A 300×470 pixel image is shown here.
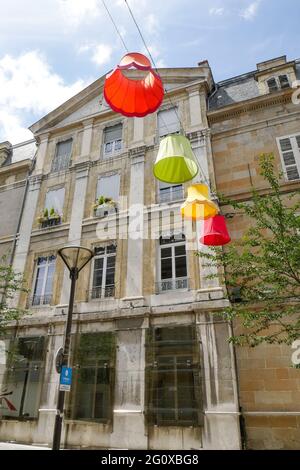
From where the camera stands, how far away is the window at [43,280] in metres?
12.5

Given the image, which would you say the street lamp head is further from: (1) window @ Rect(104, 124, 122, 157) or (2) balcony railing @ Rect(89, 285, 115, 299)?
(1) window @ Rect(104, 124, 122, 157)

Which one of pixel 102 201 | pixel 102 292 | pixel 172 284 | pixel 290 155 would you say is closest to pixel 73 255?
pixel 172 284

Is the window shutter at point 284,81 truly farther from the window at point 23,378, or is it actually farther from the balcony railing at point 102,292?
the window at point 23,378

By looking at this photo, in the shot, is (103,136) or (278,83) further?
(103,136)

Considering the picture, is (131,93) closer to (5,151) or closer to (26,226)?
(26,226)

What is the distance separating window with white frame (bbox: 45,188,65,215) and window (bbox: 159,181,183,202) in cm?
458

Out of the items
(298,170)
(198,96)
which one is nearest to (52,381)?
(298,170)

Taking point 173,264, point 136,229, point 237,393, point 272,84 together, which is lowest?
point 237,393

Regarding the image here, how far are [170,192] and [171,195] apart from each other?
157 mm

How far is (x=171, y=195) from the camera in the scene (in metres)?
12.5

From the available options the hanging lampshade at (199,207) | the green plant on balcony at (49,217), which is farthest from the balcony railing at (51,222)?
the hanging lampshade at (199,207)

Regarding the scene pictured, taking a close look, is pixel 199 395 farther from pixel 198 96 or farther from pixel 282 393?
pixel 198 96

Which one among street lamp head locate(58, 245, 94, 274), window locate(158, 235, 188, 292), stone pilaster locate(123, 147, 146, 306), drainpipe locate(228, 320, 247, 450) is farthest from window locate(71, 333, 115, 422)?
street lamp head locate(58, 245, 94, 274)

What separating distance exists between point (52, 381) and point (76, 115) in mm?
12763
